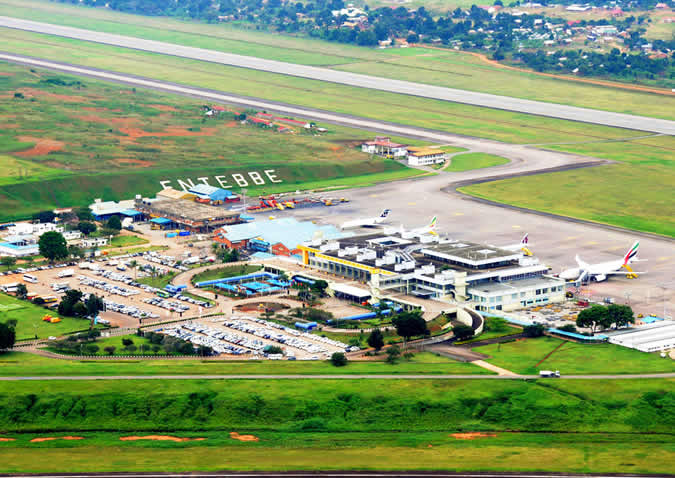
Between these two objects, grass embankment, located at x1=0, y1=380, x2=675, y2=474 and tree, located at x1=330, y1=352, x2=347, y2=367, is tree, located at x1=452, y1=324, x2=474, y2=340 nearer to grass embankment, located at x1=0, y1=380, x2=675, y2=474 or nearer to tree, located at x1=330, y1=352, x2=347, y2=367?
grass embankment, located at x1=0, y1=380, x2=675, y2=474

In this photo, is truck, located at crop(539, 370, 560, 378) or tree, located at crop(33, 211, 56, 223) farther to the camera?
tree, located at crop(33, 211, 56, 223)

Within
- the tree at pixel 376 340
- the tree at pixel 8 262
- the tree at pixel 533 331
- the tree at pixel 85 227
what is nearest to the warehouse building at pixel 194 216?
the tree at pixel 85 227

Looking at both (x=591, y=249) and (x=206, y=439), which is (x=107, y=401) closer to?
(x=206, y=439)

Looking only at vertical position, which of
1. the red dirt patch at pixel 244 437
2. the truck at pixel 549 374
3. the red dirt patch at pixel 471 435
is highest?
the truck at pixel 549 374

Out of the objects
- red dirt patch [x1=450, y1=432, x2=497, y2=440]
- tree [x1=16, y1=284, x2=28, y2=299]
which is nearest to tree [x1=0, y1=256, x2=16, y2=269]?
tree [x1=16, y1=284, x2=28, y2=299]

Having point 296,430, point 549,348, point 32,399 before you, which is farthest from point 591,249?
point 32,399

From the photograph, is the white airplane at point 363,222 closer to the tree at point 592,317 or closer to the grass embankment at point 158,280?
the grass embankment at point 158,280
